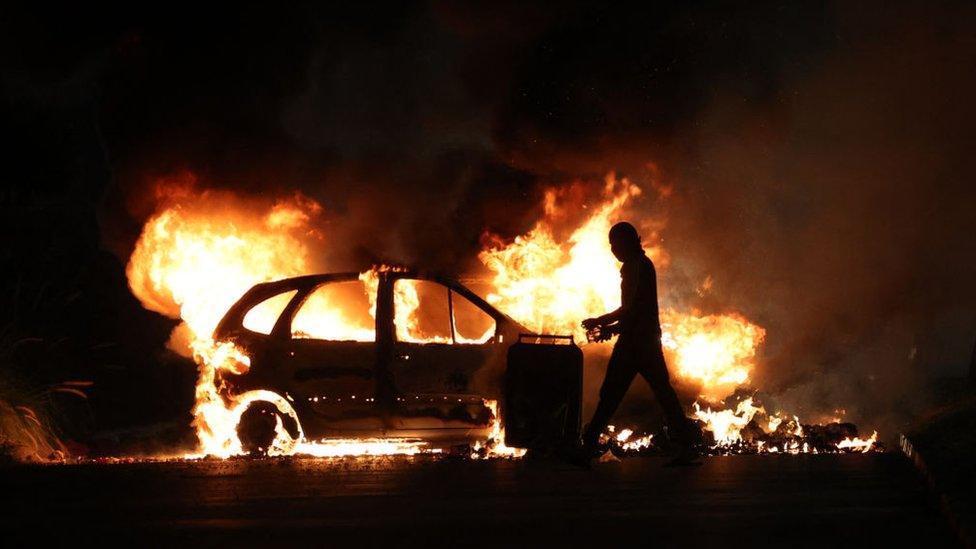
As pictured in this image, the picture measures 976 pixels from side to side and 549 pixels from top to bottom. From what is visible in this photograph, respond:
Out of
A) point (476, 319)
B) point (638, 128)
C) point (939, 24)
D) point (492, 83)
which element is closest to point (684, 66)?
point (638, 128)

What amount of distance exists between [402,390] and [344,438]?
2.19 ft

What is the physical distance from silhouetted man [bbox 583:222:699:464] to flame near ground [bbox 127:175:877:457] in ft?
5.03

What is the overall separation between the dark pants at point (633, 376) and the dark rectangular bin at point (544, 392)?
0.46 metres

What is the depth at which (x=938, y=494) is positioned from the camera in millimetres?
7875

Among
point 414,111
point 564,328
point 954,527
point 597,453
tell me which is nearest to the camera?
point 954,527

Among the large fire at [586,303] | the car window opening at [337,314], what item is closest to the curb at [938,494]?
the large fire at [586,303]

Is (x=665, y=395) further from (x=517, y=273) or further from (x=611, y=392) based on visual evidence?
(x=517, y=273)

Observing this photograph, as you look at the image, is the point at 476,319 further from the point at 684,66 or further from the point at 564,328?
the point at 684,66

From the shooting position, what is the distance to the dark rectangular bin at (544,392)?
35.3 ft

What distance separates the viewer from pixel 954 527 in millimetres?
6711

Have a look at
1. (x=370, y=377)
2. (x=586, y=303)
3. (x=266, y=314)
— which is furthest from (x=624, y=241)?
(x=266, y=314)

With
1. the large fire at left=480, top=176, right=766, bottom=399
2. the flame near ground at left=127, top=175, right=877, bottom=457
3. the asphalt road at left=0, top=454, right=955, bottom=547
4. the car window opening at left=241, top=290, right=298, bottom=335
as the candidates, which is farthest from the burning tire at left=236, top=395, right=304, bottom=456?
the large fire at left=480, top=176, right=766, bottom=399

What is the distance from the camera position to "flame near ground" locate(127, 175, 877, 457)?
13117 millimetres

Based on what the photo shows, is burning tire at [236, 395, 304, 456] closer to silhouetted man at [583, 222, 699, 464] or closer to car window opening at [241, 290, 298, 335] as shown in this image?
car window opening at [241, 290, 298, 335]
